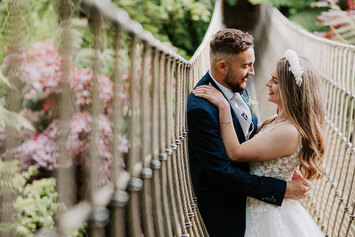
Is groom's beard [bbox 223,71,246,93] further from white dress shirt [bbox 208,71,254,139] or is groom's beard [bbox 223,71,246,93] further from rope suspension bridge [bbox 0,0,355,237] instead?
rope suspension bridge [bbox 0,0,355,237]

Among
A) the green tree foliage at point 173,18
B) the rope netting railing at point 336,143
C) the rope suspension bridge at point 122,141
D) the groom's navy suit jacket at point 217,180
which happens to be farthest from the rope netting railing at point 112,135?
the green tree foliage at point 173,18

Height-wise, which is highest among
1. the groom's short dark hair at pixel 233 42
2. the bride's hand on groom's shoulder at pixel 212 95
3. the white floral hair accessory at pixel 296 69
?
the groom's short dark hair at pixel 233 42

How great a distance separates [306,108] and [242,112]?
0.92ft

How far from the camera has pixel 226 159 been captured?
1.76m

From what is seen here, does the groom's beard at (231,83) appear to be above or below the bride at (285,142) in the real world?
above

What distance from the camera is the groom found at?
1776 millimetres

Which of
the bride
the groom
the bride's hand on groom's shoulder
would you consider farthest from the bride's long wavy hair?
the bride's hand on groom's shoulder

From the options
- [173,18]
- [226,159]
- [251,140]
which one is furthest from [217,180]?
[173,18]

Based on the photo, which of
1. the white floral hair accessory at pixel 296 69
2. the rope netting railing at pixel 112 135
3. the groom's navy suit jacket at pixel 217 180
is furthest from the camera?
the white floral hair accessory at pixel 296 69

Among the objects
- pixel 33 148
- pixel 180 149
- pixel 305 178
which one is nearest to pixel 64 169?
pixel 180 149

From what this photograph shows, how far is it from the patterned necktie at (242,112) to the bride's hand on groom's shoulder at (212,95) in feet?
0.41

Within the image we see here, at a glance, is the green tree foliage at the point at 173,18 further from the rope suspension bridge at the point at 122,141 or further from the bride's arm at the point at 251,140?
the rope suspension bridge at the point at 122,141

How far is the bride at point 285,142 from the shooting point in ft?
6.02

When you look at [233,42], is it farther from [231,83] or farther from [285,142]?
[285,142]
